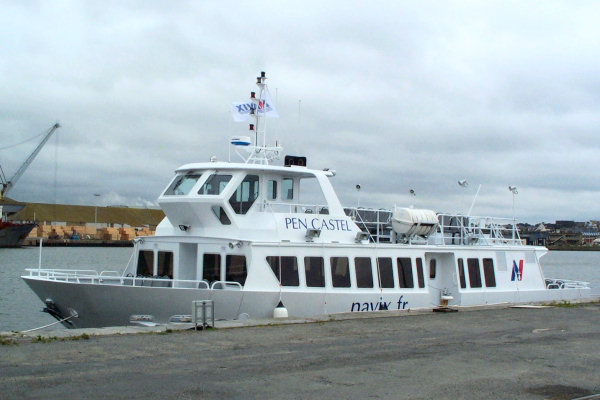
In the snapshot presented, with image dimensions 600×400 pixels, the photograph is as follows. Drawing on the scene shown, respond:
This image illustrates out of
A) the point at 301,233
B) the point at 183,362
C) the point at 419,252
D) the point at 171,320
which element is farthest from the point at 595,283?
the point at 183,362

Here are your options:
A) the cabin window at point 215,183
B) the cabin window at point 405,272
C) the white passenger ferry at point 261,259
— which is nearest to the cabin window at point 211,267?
the white passenger ferry at point 261,259

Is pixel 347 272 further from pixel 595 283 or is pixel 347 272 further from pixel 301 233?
pixel 595 283

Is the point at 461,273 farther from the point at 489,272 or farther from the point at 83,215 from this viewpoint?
the point at 83,215

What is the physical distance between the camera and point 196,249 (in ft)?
61.3

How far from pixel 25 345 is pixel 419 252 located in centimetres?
1228

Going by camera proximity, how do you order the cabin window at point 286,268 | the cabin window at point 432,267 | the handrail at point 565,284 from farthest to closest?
the handrail at point 565,284, the cabin window at point 432,267, the cabin window at point 286,268

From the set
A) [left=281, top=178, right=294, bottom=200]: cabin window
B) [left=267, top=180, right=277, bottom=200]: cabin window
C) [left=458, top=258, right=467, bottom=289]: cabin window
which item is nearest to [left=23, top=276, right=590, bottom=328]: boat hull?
[left=267, top=180, right=277, bottom=200]: cabin window

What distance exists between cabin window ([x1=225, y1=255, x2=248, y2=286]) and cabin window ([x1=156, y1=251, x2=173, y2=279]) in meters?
1.90

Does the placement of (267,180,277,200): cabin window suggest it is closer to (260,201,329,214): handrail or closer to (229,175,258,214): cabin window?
(260,201,329,214): handrail

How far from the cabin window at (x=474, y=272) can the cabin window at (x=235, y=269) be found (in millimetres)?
8247

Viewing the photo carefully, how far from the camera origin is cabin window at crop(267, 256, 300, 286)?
17.7 meters

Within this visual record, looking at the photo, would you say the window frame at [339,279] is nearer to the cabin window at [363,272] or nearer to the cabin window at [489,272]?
the cabin window at [363,272]

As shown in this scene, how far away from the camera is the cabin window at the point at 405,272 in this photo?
2012 centimetres

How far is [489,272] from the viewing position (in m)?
23.0
